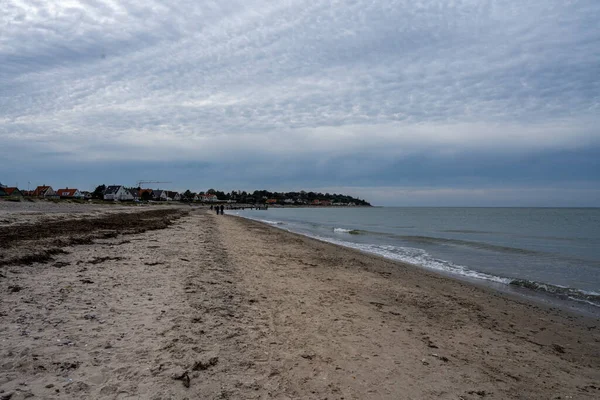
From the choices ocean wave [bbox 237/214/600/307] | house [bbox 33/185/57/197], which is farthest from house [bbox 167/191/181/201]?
ocean wave [bbox 237/214/600/307]

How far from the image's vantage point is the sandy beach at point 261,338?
3740 mm

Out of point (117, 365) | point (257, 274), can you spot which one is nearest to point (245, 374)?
point (117, 365)

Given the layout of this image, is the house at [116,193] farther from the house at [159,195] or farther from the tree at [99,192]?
the house at [159,195]

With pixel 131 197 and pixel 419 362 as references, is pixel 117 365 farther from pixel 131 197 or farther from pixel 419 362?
pixel 131 197

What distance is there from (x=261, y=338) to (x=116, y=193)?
411 feet

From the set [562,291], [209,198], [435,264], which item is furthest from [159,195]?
[562,291]

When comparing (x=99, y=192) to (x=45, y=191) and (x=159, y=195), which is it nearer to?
(x=45, y=191)

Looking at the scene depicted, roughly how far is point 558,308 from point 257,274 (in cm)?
805

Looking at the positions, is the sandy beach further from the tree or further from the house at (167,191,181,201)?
the house at (167,191,181,201)

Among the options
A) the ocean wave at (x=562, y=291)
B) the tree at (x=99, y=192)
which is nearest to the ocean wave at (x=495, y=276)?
the ocean wave at (x=562, y=291)

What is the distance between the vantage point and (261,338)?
16.8 feet

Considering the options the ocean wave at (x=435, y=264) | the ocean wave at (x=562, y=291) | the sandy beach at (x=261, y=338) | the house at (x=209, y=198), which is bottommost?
the ocean wave at (x=435, y=264)

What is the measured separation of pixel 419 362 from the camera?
4793mm

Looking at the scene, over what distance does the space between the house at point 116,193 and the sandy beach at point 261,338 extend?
117m
